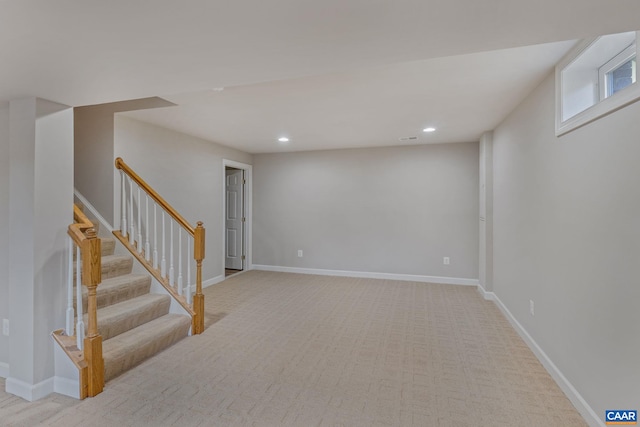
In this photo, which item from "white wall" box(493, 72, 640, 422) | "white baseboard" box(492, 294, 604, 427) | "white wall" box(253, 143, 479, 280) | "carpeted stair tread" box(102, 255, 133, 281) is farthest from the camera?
"white wall" box(253, 143, 479, 280)

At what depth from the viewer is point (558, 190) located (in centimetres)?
225

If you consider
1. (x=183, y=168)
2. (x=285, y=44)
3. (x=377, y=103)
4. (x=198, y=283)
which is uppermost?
(x=377, y=103)

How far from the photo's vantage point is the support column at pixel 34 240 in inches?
82.0

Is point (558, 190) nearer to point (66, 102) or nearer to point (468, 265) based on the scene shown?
point (468, 265)

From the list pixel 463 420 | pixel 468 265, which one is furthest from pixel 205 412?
pixel 468 265

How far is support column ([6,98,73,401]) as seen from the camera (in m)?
2.08

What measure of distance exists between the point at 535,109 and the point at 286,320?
10.5ft

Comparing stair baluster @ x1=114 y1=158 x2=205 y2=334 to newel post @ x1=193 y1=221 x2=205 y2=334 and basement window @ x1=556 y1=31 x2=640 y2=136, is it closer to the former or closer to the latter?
newel post @ x1=193 y1=221 x2=205 y2=334

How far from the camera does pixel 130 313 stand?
8.72 ft

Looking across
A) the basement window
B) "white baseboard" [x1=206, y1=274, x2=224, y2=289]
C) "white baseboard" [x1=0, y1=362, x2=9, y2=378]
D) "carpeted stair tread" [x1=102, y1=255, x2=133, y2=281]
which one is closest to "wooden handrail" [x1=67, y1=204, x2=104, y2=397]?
"white baseboard" [x1=0, y1=362, x2=9, y2=378]

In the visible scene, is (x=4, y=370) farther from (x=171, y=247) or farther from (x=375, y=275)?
(x=375, y=275)

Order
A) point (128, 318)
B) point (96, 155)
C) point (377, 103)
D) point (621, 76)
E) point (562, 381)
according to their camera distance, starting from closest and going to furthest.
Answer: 1. point (621, 76)
2. point (562, 381)
3. point (128, 318)
4. point (377, 103)
5. point (96, 155)

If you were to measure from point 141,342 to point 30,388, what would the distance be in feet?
→ 2.20

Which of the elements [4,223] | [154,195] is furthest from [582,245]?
[4,223]
